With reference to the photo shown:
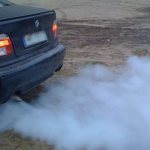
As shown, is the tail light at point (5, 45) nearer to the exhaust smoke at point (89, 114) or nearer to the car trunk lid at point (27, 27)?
the car trunk lid at point (27, 27)

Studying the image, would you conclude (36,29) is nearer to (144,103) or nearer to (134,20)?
(144,103)

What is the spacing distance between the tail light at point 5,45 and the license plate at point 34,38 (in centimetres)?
25

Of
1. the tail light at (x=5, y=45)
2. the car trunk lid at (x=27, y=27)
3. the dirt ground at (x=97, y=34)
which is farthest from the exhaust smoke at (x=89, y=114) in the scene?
the tail light at (x=5, y=45)

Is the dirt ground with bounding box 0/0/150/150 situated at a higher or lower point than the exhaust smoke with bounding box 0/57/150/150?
lower

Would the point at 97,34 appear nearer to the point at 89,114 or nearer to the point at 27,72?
the point at 89,114

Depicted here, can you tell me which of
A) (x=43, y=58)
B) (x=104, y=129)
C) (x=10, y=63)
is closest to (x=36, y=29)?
(x=43, y=58)

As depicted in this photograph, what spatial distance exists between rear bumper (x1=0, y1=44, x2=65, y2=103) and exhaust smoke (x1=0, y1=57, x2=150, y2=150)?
0.47 meters

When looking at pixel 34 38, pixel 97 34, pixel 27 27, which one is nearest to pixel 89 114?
pixel 34 38

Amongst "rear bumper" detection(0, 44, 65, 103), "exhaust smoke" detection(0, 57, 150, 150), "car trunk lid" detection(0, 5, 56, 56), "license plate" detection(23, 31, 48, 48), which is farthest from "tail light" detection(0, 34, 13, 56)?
"exhaust smoke" detection(0, 57, 150, 150)

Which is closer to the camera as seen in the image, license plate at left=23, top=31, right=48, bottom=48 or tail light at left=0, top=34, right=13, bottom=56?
tail light at left=0, top=34, right=13, bottom=56

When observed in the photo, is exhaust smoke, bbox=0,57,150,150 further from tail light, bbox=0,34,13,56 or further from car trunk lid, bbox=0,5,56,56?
tail light, bbox=0,34,13,56

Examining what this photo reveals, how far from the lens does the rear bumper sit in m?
3.90

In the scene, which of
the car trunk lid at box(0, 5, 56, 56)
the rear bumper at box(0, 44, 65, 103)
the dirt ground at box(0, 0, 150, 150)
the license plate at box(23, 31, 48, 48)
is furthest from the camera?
the dirt ground at box(0, 0, 150, 150)

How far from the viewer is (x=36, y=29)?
4395 mm
